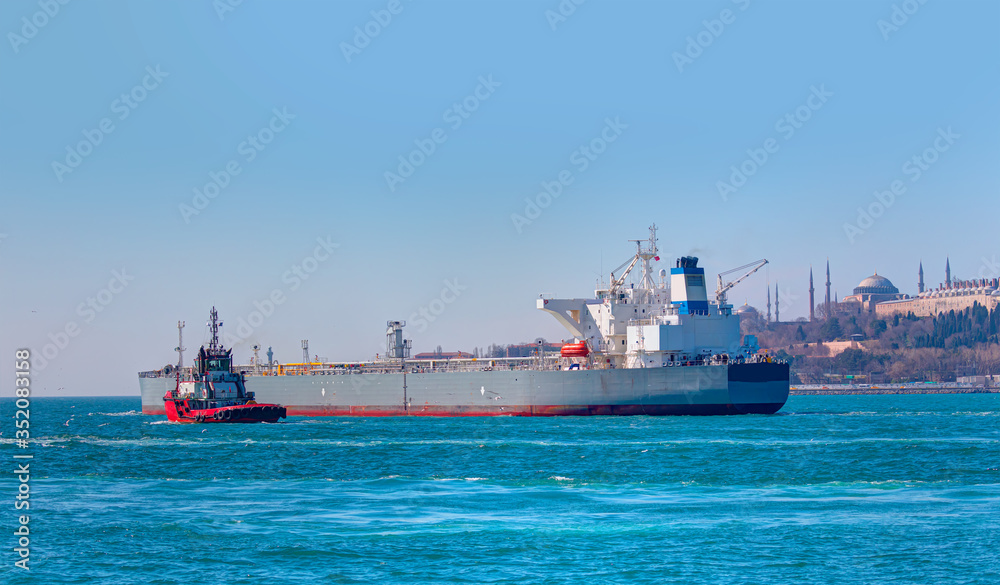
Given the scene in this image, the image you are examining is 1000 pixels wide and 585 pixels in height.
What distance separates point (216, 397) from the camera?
67.6m

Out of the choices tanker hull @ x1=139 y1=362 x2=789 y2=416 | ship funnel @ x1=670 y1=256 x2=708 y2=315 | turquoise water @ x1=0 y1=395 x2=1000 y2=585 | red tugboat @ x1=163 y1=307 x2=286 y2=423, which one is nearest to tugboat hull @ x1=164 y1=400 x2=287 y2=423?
red tugboat @ x1=163 y1=307 x2=286 y2=423

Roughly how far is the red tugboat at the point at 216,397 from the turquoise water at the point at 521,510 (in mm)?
16630

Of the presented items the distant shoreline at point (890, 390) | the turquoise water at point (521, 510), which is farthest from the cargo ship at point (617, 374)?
the distant shoreline at point (890, 390)

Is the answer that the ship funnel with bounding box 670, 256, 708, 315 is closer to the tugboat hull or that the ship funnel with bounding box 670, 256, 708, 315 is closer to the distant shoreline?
the tugboat hull

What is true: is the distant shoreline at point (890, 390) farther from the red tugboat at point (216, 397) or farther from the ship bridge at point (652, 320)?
the red tugboat at point (216, 397)

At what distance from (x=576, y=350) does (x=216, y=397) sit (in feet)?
75.2

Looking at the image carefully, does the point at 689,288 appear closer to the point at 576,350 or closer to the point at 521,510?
the point at 576,350

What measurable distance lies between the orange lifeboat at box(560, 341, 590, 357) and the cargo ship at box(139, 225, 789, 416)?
65 millimetres

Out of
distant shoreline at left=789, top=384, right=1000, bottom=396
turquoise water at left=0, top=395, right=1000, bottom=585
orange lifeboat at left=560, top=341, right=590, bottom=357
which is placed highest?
orange lifeboat at left=560, top=341, right=590, bottom=357

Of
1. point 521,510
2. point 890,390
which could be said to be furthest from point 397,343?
point 890,390

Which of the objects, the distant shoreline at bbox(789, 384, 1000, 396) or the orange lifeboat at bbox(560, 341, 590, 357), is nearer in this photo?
the orange lifeboat at bbox(560, 341, 590, 357)

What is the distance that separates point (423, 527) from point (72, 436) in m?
39.8

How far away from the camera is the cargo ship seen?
64125 millimetres

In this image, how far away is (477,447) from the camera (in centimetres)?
4469
